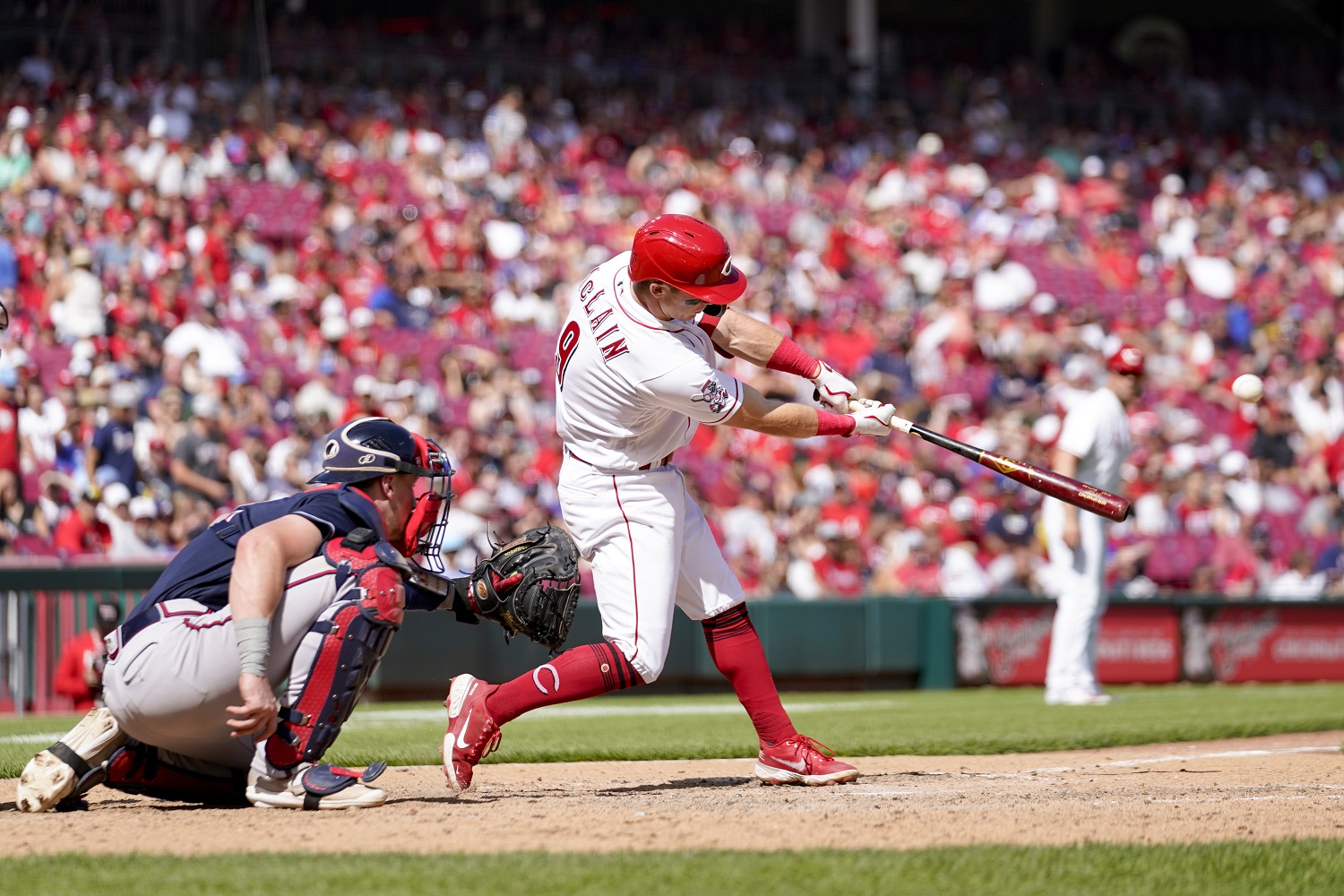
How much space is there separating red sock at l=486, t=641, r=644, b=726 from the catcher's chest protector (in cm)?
59

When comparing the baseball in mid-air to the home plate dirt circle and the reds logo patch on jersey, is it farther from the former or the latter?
the reds logo patch on jersey

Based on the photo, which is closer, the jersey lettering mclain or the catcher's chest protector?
the catcher's chest protector

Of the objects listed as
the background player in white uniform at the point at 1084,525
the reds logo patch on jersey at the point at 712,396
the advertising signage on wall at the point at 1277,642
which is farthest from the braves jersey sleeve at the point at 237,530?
the advertising signage on wall at the point at 1277,642

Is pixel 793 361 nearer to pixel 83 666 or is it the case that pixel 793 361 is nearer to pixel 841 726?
pixel 841 726

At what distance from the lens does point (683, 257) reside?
4.84 metres

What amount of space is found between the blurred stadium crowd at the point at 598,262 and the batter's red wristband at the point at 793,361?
6.61m

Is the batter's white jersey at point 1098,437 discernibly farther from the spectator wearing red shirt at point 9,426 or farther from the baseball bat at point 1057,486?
the spectator wearing red shirt at point 9,426

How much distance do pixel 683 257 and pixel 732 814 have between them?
161cm

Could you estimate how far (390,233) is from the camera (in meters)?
16.3

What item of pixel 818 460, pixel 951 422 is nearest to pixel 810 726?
pixel 818 460

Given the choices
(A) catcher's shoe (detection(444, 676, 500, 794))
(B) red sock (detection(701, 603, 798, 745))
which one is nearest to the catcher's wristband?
(A) catcher's shoe (detection(444, 676, 500, 794))

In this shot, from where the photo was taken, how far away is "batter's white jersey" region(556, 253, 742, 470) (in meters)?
4.79

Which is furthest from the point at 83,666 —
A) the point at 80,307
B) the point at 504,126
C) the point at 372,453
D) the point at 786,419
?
the point at 504,126

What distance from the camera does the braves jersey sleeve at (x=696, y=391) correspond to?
15.6ft
